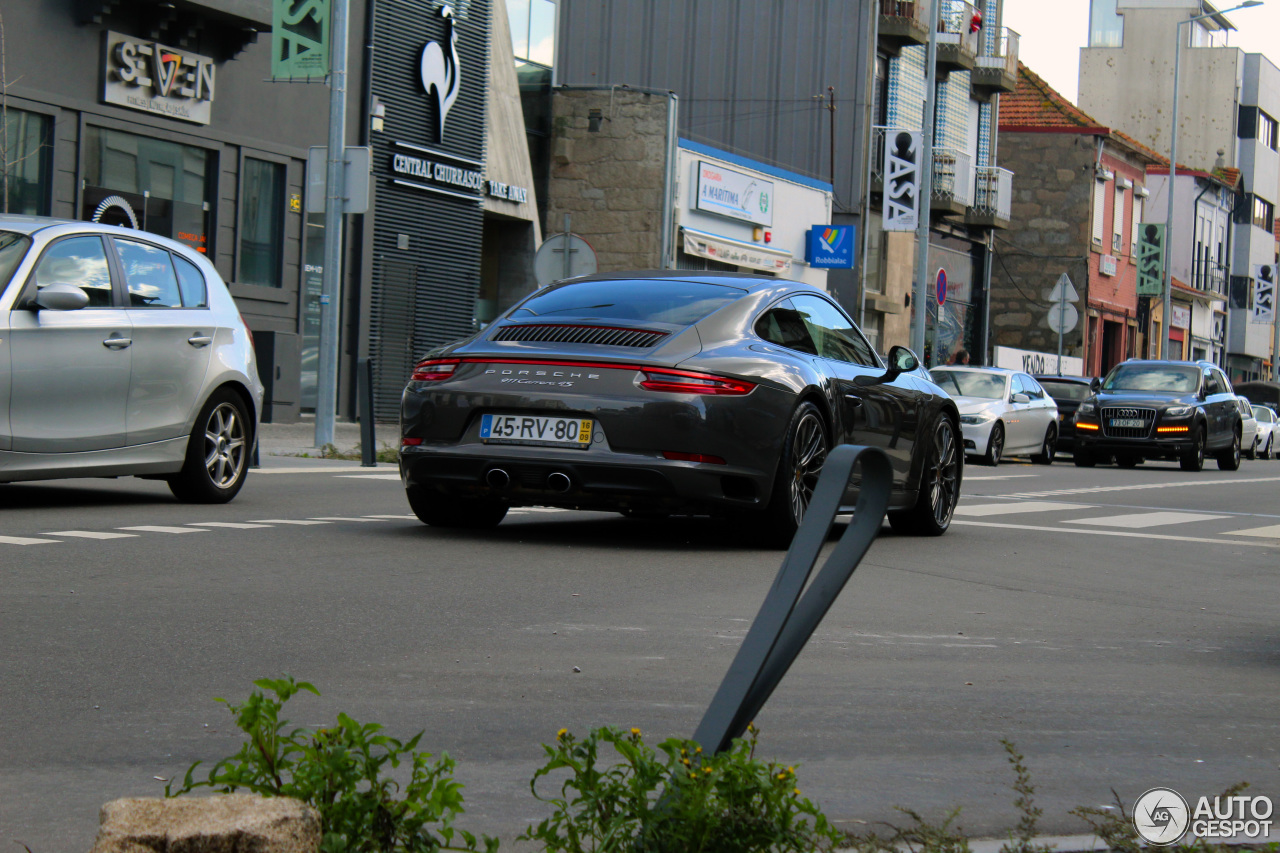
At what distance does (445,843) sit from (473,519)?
712 centimetres

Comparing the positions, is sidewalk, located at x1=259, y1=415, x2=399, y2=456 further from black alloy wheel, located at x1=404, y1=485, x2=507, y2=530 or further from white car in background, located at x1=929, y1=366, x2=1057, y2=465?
white car in background, located at x1=929, y1=366, x2=1057, y2=465

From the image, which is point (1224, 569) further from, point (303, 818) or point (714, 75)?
point (714, 75)

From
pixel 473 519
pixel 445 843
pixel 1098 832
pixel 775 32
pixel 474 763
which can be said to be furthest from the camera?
pixel 775 32

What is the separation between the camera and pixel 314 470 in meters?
15.0

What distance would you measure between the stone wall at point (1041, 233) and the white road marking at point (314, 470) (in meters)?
43.6

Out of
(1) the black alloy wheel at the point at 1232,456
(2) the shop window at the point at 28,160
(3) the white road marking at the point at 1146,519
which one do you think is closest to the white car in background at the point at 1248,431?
(1) the black alloy wheel at the point at 1232,456

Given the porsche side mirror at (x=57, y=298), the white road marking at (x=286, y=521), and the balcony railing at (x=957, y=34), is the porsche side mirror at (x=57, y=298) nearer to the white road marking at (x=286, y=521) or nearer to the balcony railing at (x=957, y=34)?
the white road marking at (x=286, y=521)

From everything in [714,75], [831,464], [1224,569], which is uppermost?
[714,75]

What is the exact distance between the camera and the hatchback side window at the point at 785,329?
9.63m

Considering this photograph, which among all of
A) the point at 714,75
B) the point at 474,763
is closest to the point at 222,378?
the point at 474,763

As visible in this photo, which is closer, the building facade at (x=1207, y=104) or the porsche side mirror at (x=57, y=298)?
the porsche side mirror at (x=57, y=298)

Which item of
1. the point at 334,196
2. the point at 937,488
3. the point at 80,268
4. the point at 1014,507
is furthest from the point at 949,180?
the point at 80,268

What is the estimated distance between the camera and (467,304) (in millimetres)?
29312

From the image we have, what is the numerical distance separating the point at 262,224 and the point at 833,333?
598 inches
